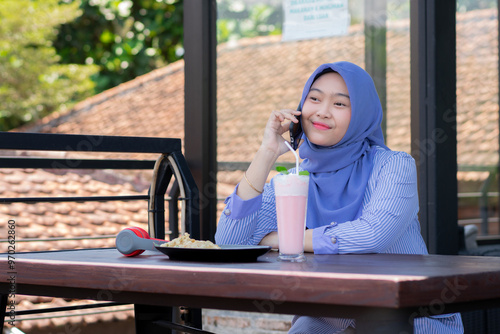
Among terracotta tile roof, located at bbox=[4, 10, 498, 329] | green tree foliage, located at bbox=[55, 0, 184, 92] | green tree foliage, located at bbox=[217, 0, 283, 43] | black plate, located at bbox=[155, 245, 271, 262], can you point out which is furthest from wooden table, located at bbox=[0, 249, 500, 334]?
green tree foliage, located at bbox=[55, 0, 184, 92]

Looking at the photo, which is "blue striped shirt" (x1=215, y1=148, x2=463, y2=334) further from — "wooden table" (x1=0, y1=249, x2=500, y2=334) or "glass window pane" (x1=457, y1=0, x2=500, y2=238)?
"glass window pane" (x1=457, y1=0, x2=500, y2=238)

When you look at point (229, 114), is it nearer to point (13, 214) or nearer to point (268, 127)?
point (268, 127)

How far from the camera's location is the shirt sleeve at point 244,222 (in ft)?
5.59

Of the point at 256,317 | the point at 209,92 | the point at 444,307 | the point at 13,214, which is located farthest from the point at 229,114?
the point at 13,214

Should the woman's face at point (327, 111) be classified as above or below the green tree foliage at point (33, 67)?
below

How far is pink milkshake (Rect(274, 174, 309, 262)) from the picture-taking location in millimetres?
1325

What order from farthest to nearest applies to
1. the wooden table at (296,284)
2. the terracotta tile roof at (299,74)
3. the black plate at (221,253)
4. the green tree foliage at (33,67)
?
the green tree foliage at (33,67) < the terracotta tile roof at (299,74) < the black plate at (221,253) < the wooden table at (296,284)

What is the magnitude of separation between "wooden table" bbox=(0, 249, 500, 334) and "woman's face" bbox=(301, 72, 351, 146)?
422mm

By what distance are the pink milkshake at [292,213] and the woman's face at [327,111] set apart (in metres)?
0.40

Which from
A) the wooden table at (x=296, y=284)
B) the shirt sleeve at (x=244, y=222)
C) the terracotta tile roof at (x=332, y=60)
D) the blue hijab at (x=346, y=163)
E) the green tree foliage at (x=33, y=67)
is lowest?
the wooden table at (x=296, y=284)

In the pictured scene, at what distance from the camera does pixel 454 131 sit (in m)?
2.55

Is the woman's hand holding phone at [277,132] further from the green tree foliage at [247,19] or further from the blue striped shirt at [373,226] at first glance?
the green tree foliage at [247,19]

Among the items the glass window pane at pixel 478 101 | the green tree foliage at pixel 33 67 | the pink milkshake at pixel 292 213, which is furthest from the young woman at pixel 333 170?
the green tree foliage at pixel 33 67

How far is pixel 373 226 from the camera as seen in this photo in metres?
1.51
